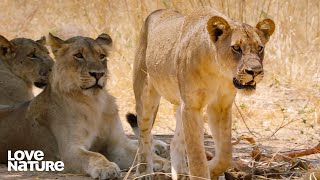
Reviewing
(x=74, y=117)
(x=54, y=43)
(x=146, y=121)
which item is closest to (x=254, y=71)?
(x=146, y=121)

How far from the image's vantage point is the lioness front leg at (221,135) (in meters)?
5.38

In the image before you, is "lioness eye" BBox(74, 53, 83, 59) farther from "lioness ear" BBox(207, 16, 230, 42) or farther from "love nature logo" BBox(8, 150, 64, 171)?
"lioness ear" BBox(207, 16, 230, 42)

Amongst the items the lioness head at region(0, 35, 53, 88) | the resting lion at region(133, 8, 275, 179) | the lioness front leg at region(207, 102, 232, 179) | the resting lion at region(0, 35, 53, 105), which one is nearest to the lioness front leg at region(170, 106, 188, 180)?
the resting lion at region(133, 8, 275, 179)

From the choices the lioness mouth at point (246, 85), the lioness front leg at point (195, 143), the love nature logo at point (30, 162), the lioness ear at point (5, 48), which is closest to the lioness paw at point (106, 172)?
the love nature logo at point (30, 162)

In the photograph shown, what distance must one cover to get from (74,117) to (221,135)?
5.64 ft

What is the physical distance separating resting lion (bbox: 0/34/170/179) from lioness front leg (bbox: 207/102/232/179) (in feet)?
3.43

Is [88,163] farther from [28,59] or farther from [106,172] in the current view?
[28,59]

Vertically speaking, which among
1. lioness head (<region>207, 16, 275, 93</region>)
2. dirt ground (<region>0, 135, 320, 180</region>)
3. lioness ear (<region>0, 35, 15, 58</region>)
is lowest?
dirt ground (<region>0, 135, 320, 180</region>)

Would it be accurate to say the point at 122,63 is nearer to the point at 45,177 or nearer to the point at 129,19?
the point at 129,19

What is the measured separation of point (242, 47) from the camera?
4703 millimetres

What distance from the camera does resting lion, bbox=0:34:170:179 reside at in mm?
6535

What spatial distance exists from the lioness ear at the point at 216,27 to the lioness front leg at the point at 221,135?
0.59 m

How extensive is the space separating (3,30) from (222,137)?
24.3 feet

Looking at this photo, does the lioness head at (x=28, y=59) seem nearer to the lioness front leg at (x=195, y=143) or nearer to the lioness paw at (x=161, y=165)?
the lioness paw at (x=161, y=165)
